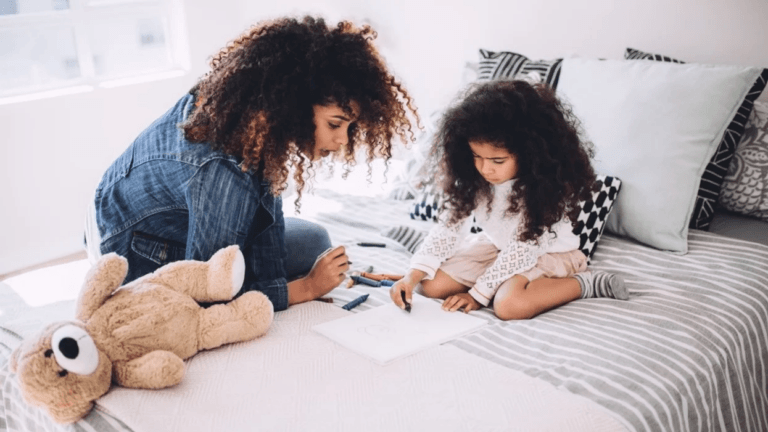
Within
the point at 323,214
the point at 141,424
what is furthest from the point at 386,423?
the point at 323,214

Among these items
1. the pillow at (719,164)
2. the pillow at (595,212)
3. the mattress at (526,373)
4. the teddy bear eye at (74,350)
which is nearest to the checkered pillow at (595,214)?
the pillow at (595,212)

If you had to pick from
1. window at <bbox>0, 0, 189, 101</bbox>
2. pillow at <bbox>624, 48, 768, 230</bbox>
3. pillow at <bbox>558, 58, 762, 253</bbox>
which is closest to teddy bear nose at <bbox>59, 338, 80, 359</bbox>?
pillow at <bbox>558, 58, 762, 253</bbox>

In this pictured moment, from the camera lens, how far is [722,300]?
1.44 m

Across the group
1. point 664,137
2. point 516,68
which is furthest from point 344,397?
point 516,68

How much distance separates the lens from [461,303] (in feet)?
4.83

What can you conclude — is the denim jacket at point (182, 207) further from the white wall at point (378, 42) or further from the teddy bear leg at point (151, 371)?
the white wall at point (378, 42)

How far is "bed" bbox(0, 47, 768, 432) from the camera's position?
3.42ft

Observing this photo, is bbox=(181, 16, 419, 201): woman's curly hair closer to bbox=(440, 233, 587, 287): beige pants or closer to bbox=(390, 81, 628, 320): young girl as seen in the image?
bbox=(390, 81, 628, 320): young girl

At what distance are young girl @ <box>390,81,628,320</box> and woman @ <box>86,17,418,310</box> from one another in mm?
190

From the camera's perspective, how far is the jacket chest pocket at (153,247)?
4.83ft

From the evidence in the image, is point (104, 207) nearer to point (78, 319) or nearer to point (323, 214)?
point (78, 319)

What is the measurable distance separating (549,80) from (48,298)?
57.3 inches

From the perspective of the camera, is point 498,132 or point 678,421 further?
point 498,132

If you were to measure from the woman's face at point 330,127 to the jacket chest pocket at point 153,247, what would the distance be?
0.38 meters
